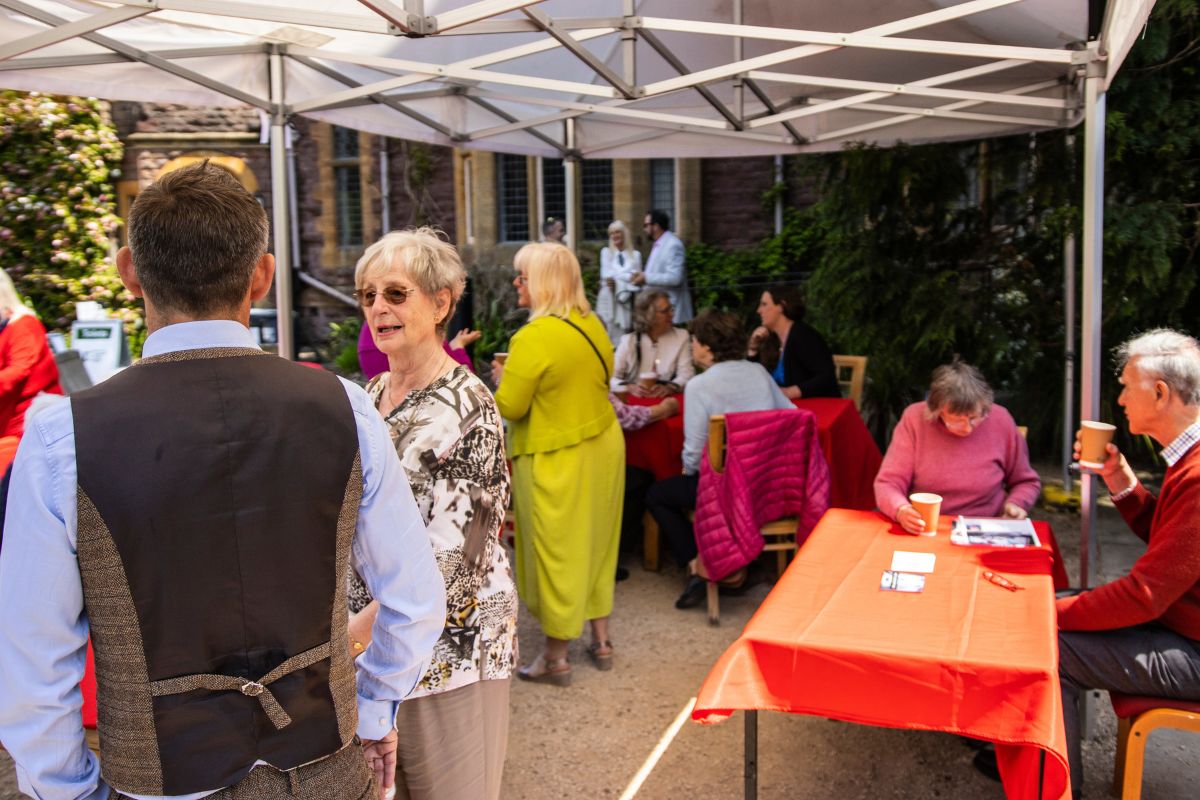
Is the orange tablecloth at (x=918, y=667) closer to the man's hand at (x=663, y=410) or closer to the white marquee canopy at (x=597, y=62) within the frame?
the white marquee canopy at (x=597, y=62)

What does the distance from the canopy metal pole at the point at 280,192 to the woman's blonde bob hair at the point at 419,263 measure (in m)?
2.11

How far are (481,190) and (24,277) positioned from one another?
5.70 metres

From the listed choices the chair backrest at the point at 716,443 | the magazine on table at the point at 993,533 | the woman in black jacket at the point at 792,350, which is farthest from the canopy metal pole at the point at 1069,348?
the magazine on table at the point at 993,533

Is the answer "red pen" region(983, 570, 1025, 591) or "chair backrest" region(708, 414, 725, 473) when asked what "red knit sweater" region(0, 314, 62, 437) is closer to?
"chair backrest" region(708, 414, 725, 473)

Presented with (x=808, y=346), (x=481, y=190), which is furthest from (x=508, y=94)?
(x=481, y=190)

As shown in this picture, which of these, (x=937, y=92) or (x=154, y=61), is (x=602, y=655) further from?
(x=154, y=61)

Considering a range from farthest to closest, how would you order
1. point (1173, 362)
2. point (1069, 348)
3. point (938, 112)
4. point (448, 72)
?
point (1069, 348)
point (938, 112)
point (448, 72)
point (1173, 362)

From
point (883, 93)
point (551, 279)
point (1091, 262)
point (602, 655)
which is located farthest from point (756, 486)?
point (883, 93)

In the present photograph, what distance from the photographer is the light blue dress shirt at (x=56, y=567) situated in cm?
130

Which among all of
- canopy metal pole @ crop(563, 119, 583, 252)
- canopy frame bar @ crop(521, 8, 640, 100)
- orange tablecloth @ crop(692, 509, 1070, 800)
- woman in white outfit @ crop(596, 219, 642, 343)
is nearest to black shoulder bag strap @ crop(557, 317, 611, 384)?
canopy frame bar @ crop(521, 8, 640, 100)

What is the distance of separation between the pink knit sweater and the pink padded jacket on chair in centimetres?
93

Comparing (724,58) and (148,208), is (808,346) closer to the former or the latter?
(724,58)

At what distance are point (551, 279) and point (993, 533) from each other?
171 cm

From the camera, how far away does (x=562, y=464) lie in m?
4.00
